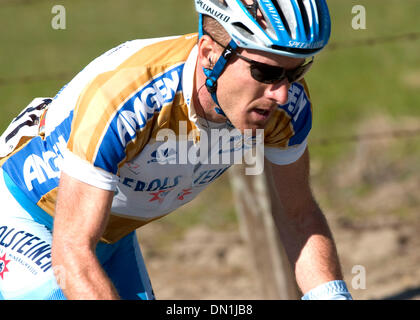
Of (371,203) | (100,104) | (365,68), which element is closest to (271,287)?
(371,203)

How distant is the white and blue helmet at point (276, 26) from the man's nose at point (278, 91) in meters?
0.13

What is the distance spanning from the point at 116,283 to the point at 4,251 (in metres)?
0.64

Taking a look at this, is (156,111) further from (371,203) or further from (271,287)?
(371,203)

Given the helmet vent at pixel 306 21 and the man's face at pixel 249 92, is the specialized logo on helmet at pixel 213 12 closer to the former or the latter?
the man's face at pixel 249 92

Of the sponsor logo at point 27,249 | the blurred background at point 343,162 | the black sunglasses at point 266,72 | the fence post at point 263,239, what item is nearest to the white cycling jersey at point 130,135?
the sponsor logo at point 27,249

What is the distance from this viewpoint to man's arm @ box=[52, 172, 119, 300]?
2752 millimetres

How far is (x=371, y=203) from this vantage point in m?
8.02

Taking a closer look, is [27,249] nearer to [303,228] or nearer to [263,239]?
[303,228]

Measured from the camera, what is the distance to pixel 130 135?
297 centimetres

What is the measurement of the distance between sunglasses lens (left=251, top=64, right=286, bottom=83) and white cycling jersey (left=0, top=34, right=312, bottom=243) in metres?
0.27

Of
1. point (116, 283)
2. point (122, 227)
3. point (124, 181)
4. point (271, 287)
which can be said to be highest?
point (124, 181)

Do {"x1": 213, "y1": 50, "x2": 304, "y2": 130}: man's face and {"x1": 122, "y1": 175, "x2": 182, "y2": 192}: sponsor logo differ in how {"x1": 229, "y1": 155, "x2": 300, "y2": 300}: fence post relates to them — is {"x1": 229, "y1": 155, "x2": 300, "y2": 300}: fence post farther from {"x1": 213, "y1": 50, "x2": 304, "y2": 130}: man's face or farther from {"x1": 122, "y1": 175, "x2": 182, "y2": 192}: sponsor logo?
{"x1": 213, "y1": 50, "x2": 304, "y2": 130}: man's face

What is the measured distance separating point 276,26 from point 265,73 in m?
0.18

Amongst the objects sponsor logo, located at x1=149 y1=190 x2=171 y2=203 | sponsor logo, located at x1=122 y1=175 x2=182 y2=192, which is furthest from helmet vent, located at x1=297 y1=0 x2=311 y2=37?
sponsor logo, located at x1=149 y1=190 x2=171 y2=203
